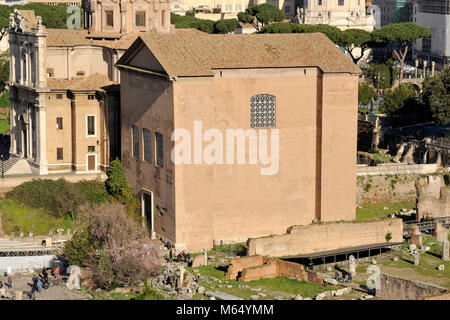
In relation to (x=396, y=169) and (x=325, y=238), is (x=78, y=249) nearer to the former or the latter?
(x=325, y=238)

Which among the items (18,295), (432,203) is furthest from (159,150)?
(432,203)

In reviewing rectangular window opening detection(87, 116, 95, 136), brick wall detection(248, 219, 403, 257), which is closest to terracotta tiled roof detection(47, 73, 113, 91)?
rectangular window opening detection(87, 116, 95, 136)

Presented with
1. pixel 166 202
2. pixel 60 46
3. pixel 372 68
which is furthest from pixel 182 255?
pixel 372 68

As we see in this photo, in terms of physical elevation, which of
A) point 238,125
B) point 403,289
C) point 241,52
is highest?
point 241,52

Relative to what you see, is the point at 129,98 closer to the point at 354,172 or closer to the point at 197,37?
the point at 197,37

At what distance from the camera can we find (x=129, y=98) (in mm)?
66875

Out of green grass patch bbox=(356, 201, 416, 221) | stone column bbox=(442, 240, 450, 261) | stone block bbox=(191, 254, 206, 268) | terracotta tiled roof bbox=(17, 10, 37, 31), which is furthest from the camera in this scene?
terracotta tiled roof bbox=(17, 10, 37, 31)

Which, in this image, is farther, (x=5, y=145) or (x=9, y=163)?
(x=5, y=145)

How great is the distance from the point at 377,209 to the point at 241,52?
45.6ft

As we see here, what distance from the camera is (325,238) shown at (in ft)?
207

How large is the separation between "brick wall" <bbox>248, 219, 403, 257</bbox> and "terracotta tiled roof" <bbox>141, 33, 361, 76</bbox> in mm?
7362

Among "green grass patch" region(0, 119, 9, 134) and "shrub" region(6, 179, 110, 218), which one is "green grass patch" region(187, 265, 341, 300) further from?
"green grass patch" region(0, 119, 9, 134)

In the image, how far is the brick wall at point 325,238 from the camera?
201 feet

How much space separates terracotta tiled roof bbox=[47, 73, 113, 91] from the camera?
232 feet
